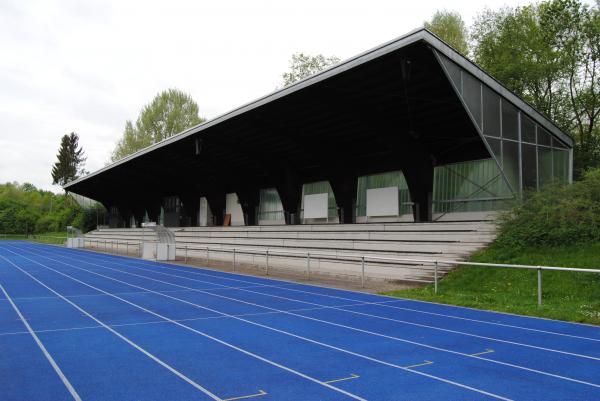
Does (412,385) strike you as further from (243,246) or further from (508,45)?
(508,45)

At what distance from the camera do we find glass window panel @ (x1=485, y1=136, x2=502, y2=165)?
1767 centimetres

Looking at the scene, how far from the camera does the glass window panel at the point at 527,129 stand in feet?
63.6

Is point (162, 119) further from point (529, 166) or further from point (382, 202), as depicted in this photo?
point (529, 166)

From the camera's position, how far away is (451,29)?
39062 mm

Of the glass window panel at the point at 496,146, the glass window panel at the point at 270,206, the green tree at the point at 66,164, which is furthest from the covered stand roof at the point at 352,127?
the green tree at the point at 66,164

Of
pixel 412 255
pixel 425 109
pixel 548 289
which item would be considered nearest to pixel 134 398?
pixel 548 289

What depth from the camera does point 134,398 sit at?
4973 mm

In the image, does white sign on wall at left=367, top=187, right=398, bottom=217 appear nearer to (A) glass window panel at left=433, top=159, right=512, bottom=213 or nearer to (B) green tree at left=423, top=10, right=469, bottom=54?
(A) glass window panel at left=433, top=159, right=512, bottom=213

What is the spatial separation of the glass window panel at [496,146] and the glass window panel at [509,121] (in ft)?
1.82

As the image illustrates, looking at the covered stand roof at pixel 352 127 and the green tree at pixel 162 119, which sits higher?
the green tree at pixel 162 119

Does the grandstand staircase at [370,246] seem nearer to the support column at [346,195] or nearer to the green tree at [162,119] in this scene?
the support column at [346,195]

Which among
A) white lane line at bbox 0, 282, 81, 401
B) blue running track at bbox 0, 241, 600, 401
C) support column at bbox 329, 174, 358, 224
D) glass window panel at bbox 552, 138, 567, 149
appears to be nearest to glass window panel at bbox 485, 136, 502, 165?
glass window panel at bbox 552, 138, 567, 149

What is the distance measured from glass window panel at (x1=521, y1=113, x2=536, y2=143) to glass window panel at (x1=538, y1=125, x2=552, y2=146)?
526 millimetres

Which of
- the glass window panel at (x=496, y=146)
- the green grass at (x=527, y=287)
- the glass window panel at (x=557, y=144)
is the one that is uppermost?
the glass window panel at (x=557, y=144)
